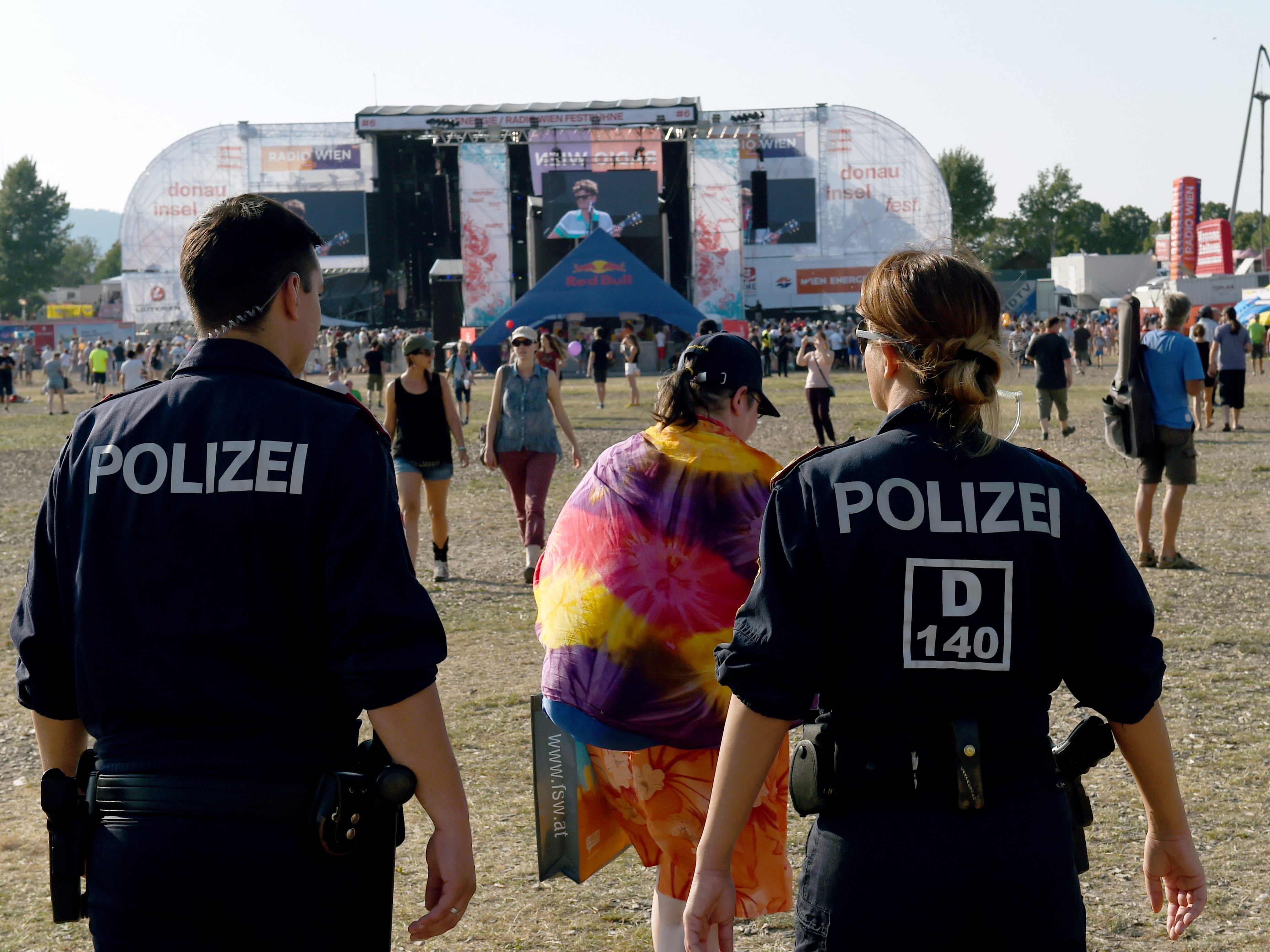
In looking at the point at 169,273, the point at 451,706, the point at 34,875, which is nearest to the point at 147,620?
the point at 34,875

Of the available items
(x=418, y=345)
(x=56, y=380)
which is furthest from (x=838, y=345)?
(x=418, y=345)

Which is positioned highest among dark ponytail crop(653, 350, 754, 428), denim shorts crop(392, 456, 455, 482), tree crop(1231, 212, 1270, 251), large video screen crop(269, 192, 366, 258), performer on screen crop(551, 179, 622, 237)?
tree crop(1231, 212, 1270, 251)

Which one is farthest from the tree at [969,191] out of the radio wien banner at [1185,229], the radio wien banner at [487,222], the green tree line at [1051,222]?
the radio wien banner at [487,222]

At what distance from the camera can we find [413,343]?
8.65 meters

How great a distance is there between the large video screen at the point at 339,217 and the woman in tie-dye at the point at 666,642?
181 feet

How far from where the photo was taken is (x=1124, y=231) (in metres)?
116

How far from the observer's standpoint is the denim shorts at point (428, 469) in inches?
341

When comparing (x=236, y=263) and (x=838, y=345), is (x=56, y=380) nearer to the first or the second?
(x=838, y=345)

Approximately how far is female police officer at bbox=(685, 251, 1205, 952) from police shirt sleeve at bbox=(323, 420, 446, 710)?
52cm

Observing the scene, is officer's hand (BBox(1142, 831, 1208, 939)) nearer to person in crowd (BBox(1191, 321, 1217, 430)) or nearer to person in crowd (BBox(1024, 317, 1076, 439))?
person in crowd (BBox(1024, 317, 1076, 439))

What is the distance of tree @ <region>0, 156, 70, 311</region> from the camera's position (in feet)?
326

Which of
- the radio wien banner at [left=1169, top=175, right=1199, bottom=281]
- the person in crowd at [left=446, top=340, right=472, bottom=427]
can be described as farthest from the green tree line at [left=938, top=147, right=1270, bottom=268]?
the person in crowd at [left=446, top=340, right=472, bottom=427]

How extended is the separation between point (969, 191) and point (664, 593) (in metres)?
104

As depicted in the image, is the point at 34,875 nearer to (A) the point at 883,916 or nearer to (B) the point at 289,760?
(B) the point at 289,760
